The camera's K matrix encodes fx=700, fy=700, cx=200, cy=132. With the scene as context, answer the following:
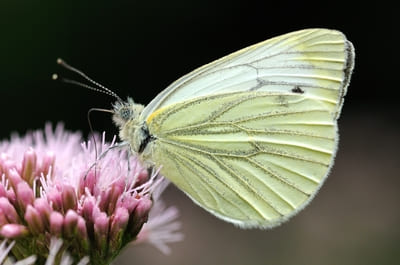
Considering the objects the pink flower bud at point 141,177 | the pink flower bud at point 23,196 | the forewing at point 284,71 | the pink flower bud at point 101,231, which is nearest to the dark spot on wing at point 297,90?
the forewing at point 284,71

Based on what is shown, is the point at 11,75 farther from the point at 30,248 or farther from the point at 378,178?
the point at 30,248

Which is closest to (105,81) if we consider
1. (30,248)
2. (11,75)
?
(11,75)

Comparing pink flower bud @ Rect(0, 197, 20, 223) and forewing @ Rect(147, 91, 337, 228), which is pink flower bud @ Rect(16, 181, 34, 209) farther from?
forewing @ Rect(147, 91, 337, 228)

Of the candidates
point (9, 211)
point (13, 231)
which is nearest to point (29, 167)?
point (9, 211)

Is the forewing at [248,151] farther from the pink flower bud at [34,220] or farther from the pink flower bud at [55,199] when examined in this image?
the pink flower bud at [34,220]

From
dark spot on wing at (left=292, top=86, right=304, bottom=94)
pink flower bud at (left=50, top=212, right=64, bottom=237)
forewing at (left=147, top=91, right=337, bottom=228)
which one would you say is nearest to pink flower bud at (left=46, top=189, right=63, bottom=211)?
pink flower bud at (left=50, top=212, right=64, bottom=237)

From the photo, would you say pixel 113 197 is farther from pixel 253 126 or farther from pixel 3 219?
pixel 253 126

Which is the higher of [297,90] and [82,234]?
[297,90]

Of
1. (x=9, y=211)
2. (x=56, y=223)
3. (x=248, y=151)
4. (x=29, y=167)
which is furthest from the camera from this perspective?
(x=248, y=151)
